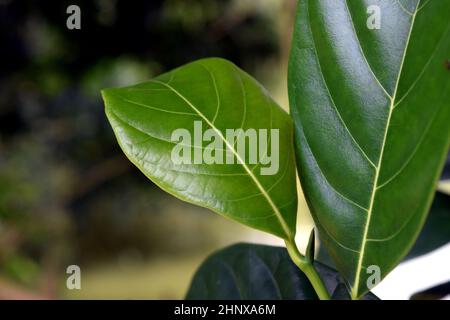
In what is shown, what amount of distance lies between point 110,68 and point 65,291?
78 centimetres

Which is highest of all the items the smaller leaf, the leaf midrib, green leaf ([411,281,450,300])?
the leaf midrib

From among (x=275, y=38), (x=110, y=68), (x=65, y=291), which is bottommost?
(x=65, y=291)

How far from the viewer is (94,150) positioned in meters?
1.77

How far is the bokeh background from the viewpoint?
148 centimetres

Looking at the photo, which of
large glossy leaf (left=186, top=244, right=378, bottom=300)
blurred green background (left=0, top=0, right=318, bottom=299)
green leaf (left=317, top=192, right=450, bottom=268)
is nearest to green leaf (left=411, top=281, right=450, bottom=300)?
green leaf (left=317, top=192, right=450, bottom=268)

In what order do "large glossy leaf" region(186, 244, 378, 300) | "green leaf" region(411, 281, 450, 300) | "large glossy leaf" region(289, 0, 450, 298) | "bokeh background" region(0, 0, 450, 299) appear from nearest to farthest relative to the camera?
1. "large glossy leaf" region(289, 0, 450, 298)
2. "large glossy leaf" region(186, 244, 378, 300)
3. "green leaf" region(411, 281, 450, 300)
4. "bokeh background" region(0, 0, 450, 299)

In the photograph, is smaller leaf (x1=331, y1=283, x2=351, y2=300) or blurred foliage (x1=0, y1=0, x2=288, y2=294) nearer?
smaller leaf (x1=331, y1=283, x2=351, y2=300)

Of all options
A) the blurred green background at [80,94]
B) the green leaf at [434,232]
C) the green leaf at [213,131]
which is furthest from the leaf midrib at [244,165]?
the blurred green background at [80,94]

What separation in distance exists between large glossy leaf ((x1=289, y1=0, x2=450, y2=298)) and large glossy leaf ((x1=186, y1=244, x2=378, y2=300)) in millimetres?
77

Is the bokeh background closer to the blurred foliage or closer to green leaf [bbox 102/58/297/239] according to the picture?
the blurred foliage

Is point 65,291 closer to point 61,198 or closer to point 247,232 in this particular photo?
point 61,198

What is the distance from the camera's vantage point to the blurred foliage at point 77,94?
1483 mm

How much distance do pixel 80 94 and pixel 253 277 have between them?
4.28ft

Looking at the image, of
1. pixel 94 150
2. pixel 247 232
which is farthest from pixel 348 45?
pixel 247 232
